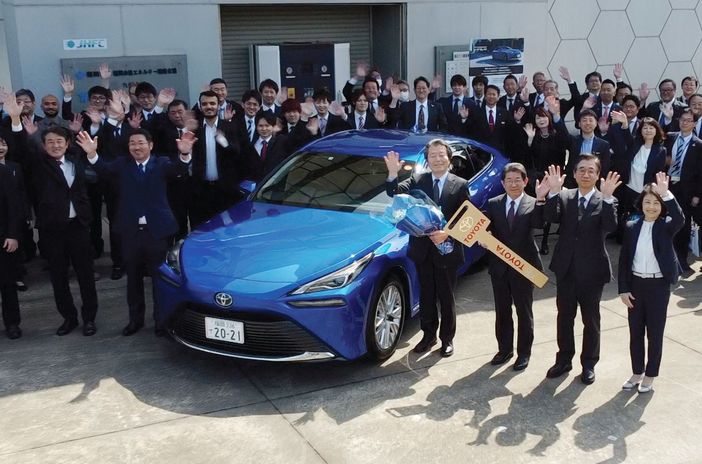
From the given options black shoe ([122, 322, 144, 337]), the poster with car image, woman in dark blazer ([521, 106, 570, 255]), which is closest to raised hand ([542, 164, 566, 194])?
woman in dark blazer ([521, 106, 570, 255])

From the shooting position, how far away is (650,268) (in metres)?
4.90

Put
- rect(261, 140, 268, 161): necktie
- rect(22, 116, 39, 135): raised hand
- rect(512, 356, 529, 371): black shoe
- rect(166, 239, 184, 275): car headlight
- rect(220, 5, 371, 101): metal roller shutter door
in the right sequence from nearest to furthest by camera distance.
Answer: rect(512, 356, 529, 371): black shoe < rect(166, 239, 184, 275): car headlight < rect(22, 116, 39, 135): raised hand < rect(261, 140, 268, 161): necktie < rect(220, 5, 371, 101): metal roller shutter door

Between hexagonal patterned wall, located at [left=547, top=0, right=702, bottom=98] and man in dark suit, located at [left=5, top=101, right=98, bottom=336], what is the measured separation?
10479 mm

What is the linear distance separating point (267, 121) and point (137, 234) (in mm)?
2223

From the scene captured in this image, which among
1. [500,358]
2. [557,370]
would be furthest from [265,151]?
[557,370]

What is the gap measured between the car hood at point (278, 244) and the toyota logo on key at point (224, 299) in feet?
0.28

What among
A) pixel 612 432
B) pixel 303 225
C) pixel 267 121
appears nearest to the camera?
pixel 612 432

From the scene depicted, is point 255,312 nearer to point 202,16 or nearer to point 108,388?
point 108,388

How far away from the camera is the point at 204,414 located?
4.87 m

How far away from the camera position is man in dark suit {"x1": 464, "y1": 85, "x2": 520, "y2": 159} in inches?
374

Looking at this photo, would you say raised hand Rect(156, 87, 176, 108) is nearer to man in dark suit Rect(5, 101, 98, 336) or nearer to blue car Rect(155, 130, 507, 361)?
man in dark suit Rect(5, 101, 98, 336)

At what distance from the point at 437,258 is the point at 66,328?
317 centimetres

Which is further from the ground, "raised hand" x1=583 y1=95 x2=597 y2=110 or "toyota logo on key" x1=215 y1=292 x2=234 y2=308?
"raised hand" x1=583 y1=95 x2=597 y2=110

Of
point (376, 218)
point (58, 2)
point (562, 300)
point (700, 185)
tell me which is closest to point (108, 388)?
point (376, 218)
